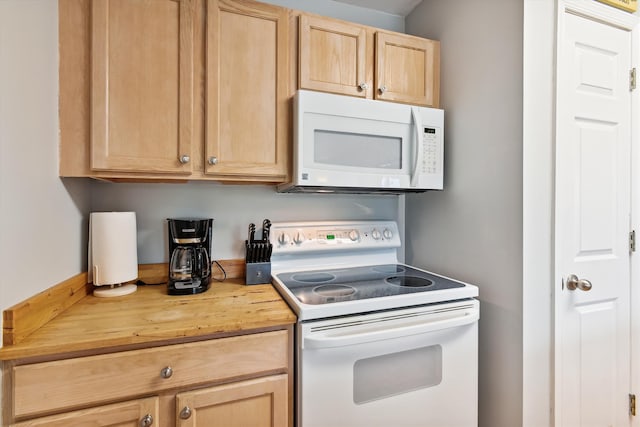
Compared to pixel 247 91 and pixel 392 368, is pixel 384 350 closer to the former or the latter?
pixel 392 368

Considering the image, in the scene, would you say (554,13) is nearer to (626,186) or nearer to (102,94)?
(626,186)

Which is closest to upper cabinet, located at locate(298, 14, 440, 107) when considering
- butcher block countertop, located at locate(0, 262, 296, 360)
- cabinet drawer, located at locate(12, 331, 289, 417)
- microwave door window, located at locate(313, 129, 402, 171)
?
microwave door window, located at locate(313, 129, 402, 171)

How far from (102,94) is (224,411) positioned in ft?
4.03

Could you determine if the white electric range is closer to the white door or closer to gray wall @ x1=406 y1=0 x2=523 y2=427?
gray wall @ x1=406 y1=0 x2=523 y2=427

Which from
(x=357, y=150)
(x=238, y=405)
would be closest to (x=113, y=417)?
(x=238, y=405)

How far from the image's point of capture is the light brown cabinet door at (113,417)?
33.9 inches

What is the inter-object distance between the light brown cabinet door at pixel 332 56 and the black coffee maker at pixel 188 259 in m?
0.84

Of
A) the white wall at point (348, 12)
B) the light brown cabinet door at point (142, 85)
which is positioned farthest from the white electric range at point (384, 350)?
the white wall at point (348, 12)

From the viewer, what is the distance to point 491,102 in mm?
1395

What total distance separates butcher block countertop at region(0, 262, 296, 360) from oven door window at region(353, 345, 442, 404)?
37 centimetres

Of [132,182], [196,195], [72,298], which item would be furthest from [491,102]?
[72,298]

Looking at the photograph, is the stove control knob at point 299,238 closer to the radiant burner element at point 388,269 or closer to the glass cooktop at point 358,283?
the glass cooktop at point 358,283

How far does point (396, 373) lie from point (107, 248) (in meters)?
1.29

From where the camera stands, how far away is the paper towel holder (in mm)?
1283
